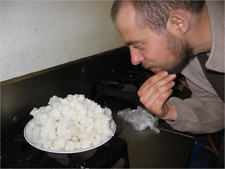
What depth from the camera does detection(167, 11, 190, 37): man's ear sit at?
0.69 metres

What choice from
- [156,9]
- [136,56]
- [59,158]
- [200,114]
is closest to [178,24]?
[156,9]

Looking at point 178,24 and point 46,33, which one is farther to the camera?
point 46,33

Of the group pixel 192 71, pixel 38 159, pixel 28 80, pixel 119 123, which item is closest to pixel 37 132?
pixel 38 159

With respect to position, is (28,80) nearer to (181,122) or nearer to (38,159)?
(38,159)

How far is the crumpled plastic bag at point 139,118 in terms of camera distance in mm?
1009

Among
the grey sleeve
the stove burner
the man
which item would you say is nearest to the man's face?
the man

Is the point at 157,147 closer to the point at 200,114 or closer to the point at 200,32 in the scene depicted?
the point at 200,114

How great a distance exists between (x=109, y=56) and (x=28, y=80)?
1.96ft

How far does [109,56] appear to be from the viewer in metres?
1.32

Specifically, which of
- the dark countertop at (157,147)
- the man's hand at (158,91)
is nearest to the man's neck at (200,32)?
the man's hand at (158,91)

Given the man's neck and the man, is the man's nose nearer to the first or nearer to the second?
the man

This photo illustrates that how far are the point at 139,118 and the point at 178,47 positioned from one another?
444 millimetres

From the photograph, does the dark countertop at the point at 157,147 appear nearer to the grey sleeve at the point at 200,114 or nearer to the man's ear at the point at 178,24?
the grey sleeve at the point at 200,114

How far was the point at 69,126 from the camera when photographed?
2.31 feet
